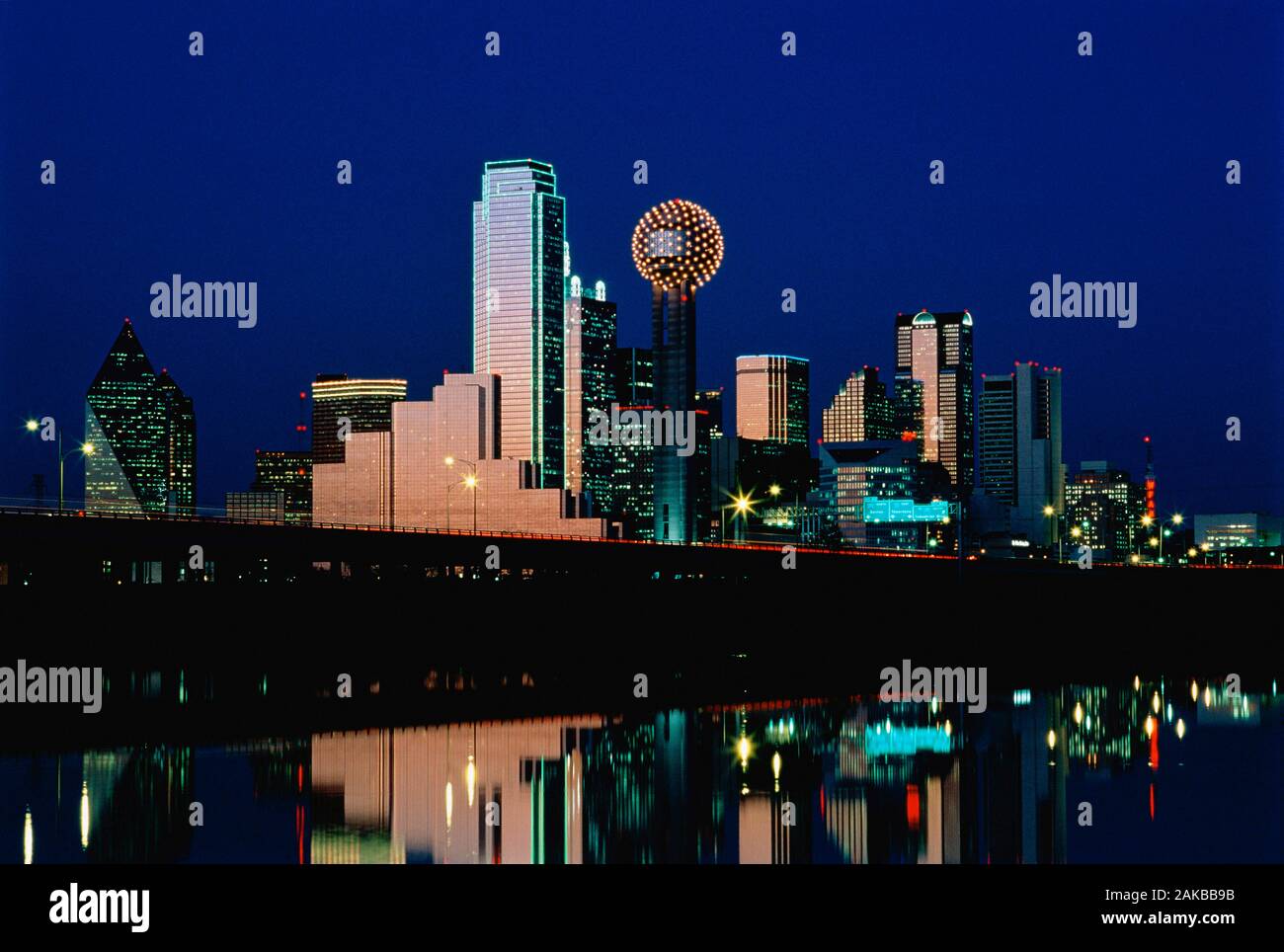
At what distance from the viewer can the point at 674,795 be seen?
47.9 meters

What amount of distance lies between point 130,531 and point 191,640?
977 inches

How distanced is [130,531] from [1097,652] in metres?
72.9

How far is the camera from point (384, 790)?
47.8 metres

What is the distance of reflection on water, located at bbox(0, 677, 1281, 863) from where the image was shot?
130 ft

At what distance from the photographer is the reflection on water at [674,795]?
39625mm
